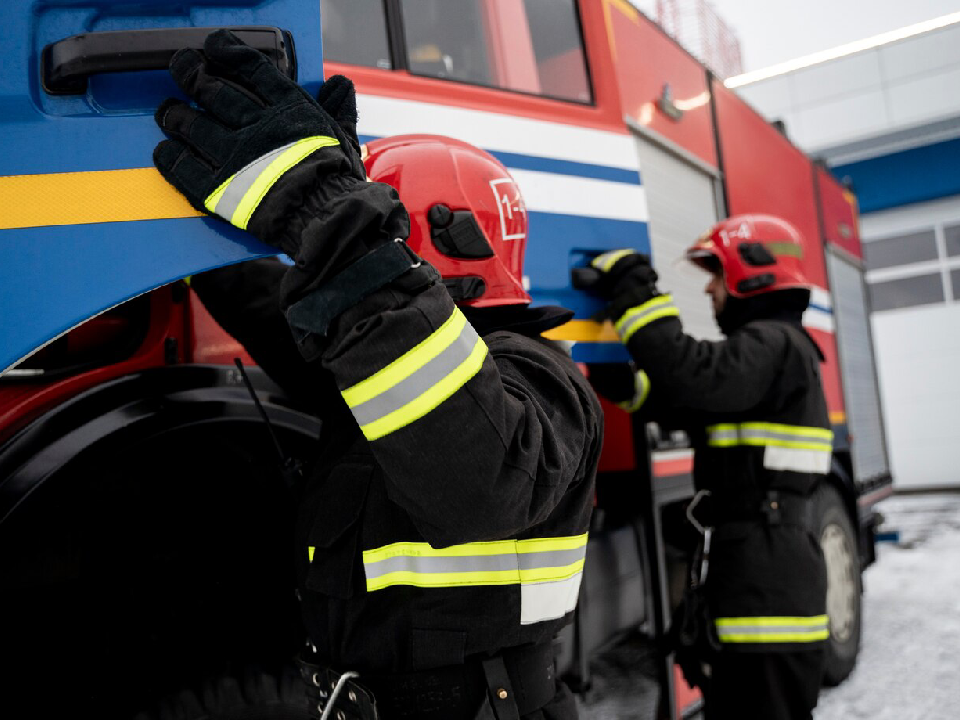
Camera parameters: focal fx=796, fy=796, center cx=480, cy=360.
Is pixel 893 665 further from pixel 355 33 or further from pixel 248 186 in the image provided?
pixel 248 186

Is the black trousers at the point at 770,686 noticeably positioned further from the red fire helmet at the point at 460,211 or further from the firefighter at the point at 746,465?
the red fire helmet at the point at 460,211

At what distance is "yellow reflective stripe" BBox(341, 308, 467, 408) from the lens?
86 cm

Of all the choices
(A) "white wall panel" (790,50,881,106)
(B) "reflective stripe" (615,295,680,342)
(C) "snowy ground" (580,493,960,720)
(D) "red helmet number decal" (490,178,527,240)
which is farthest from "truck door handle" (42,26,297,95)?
(A) "white wall panel" (790,50,881,106)

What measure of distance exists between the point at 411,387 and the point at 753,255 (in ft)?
7.04

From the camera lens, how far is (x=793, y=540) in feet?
8.07

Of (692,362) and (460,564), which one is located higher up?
(692,362)

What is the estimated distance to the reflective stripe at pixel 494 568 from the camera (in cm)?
115

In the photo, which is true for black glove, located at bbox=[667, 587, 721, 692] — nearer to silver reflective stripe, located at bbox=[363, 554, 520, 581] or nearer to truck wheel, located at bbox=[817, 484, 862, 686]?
truck wheel, located at bbox=[817, 484, 862, 686]

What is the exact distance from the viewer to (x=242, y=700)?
142cm

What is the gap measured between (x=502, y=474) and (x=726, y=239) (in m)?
2.11

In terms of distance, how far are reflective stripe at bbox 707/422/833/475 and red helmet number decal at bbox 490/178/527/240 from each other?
1.31 m

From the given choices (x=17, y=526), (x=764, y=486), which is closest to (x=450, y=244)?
(x=17, y=526)

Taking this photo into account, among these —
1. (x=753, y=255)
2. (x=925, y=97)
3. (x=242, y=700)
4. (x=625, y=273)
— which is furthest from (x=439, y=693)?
(x=925, y=97)

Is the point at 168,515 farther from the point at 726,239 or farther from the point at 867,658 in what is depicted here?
the point at 867,658
